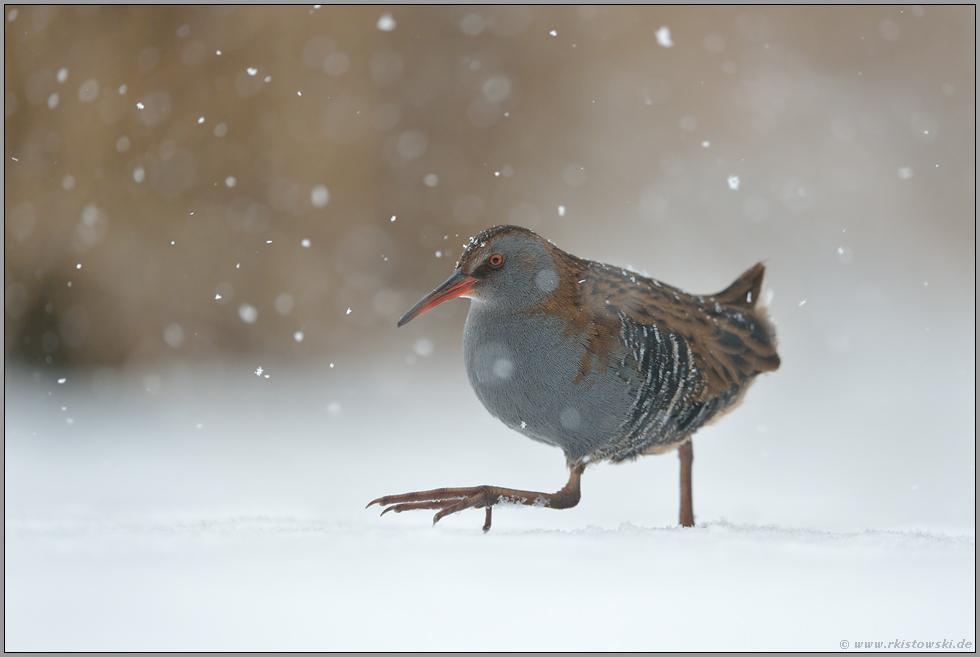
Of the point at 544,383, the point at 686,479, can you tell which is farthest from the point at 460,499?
the point at 686,479

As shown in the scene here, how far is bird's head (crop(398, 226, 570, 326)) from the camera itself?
237cm

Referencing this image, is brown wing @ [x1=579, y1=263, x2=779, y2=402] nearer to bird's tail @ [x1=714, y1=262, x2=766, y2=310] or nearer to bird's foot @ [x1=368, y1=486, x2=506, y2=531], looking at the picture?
bird's tail @ [x1=714, y1=262, x2=766, y2=310]

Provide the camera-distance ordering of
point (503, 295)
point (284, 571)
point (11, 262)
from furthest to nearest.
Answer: point (11, 262) < point (503, 295) < point (284, 571)

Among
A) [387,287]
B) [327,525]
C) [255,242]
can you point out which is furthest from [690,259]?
[327,525]

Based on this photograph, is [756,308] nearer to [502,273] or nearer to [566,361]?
[566,361]

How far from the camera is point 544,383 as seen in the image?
2.35 meters

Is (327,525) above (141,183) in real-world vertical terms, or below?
below

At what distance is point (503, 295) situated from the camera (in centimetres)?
241

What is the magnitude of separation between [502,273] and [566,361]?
0.35 meters

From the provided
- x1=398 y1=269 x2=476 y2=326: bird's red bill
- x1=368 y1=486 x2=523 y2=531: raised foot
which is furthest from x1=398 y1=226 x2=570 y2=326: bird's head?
x1=368 y1=486 x2=523 y2=531: raised foot

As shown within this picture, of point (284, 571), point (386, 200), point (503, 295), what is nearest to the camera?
point (284, 571)

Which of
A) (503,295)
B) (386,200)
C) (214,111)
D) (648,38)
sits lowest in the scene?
(503,295)

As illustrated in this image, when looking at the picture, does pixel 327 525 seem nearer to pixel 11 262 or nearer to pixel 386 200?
pixel 386 200

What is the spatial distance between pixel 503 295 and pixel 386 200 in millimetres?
3431
